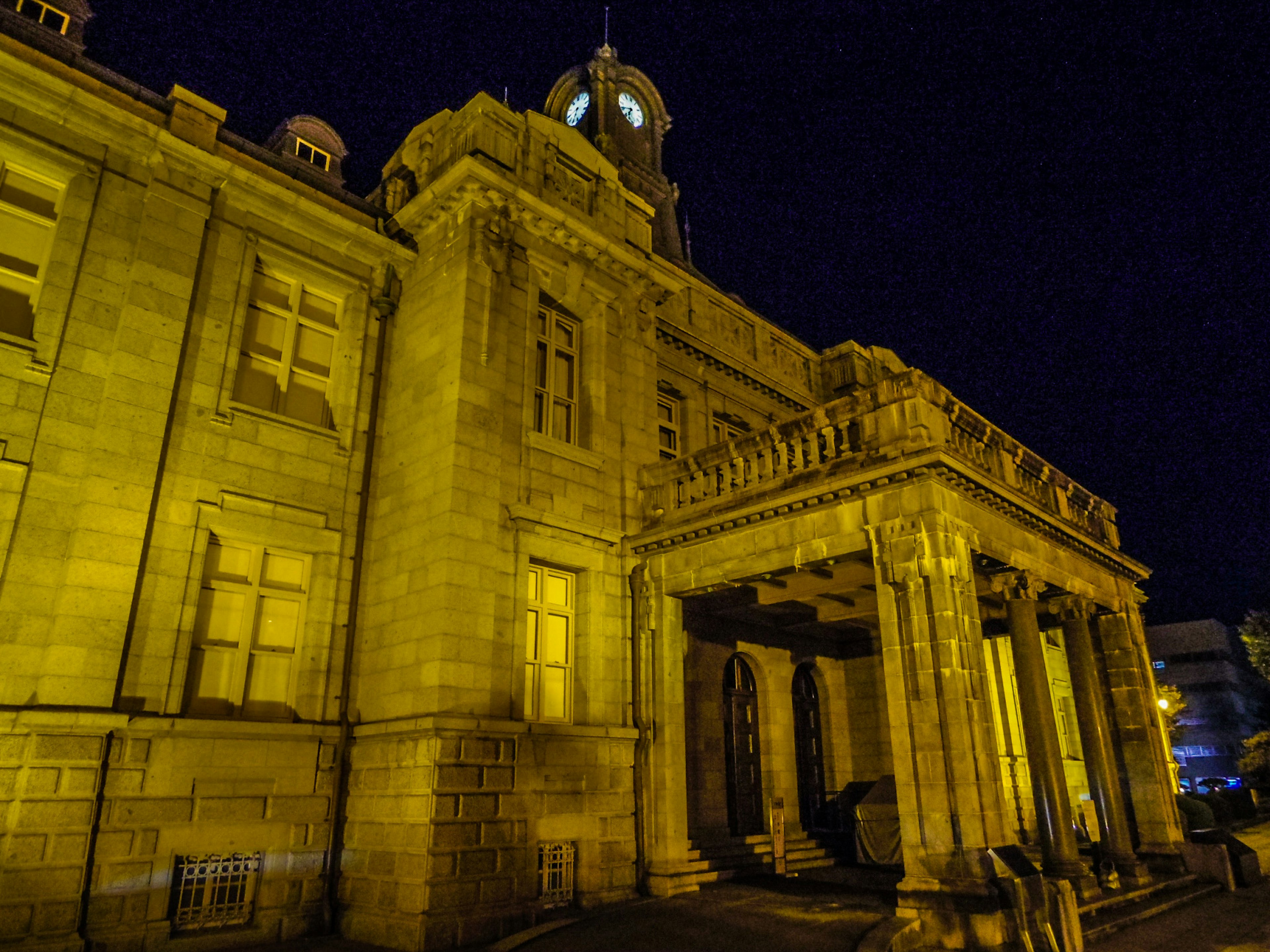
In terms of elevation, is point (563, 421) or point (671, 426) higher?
point (671, 426)

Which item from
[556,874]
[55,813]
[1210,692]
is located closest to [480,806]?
[556,874]

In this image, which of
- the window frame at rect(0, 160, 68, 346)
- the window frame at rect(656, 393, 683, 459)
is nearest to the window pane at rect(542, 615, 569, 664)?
the window frame at rect(656, 393, 683, 459)

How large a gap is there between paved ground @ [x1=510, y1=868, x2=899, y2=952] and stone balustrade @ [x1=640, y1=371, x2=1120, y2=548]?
5705 millimetres

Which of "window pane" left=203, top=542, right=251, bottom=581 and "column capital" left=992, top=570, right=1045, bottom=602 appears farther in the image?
"column capital" left=992, top=570, right=1045, bottom=602

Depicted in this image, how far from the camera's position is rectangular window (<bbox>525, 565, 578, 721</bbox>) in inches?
486

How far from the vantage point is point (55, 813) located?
8.85 m

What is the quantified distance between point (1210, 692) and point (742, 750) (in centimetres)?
6797

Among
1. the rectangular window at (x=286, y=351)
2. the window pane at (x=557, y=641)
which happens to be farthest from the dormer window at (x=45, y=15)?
the window pane at (x=557, y=641)

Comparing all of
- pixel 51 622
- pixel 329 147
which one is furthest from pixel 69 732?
pixel 329 147

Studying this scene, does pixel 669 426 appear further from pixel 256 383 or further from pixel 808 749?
pixel 256 383

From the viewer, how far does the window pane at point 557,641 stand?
1271 centimetres

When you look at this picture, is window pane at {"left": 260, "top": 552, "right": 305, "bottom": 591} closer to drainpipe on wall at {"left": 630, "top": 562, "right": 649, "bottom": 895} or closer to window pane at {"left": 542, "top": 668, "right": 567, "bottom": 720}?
window pane at {"left": 542, "top": 668, "right": 567, "bottom": 720}

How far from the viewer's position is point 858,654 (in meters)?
19.1

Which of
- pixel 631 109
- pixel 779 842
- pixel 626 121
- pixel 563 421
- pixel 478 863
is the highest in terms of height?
pixel 631 109
